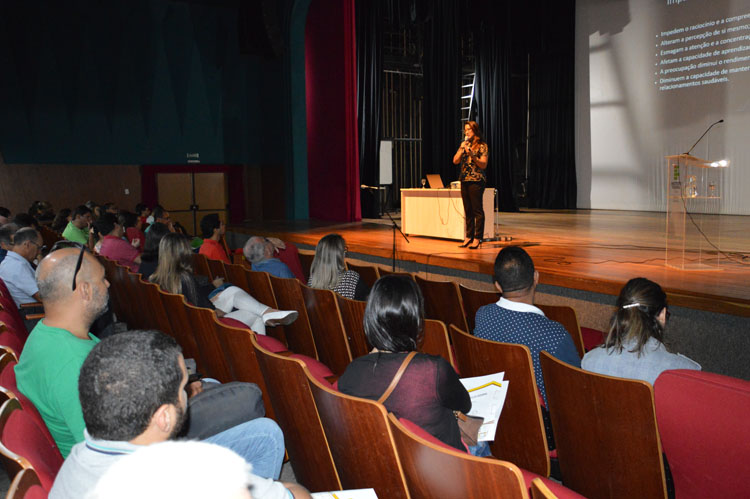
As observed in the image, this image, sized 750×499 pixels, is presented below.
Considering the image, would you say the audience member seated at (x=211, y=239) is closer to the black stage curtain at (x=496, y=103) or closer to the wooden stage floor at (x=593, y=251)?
the wooden stage floor at (x=593, y=251)

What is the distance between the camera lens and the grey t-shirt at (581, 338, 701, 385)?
2.00 meters

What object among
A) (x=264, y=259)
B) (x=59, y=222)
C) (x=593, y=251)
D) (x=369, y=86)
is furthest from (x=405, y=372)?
(x=369, y=86)

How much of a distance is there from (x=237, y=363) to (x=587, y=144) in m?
12.6

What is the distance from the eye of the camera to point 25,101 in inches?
426

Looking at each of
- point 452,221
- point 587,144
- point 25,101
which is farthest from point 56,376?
point 587,144

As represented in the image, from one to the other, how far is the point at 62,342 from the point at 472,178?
5399 millimetres

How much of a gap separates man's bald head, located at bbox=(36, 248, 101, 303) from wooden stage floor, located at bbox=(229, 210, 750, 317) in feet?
11.3

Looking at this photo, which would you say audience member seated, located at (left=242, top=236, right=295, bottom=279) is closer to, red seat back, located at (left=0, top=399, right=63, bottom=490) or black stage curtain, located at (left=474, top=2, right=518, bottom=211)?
red seat back, located at (left=0, top=399, right=63, bottom=490)

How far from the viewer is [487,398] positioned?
6.34ft

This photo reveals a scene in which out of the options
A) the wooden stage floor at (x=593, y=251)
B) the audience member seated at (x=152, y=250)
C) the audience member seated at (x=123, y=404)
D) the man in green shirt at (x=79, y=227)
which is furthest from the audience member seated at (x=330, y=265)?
the man in green shirt at (x=79, y=227)

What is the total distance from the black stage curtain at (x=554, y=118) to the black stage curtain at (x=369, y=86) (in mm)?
3735

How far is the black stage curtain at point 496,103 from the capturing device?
13.6 meters

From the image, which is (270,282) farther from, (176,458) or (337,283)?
(176,458)

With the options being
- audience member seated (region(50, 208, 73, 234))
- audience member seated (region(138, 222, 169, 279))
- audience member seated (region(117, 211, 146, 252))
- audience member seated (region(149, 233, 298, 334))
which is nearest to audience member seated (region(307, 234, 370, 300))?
audience member seated (region(149, 233, 298, 334))
